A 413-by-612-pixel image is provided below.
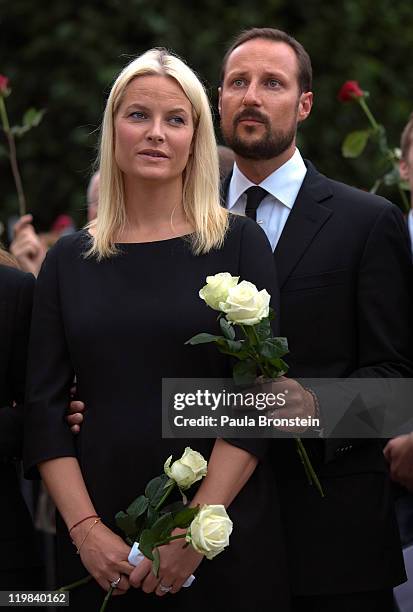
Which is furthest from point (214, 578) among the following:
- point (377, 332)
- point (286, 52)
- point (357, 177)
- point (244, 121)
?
point (357, 177)

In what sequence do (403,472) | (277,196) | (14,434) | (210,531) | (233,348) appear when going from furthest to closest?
(403,472) → (277,196) → (14,434) → (233,348) → (210,531)

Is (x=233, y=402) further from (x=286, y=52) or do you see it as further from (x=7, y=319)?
(x=286, y=52)

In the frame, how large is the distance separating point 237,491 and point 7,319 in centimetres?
99

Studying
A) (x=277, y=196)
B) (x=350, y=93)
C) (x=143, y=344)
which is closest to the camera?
(x=143, y=344)

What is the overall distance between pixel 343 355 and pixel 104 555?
1021 millimetres

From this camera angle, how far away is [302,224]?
4129mm

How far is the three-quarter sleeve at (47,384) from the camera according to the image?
3773 millimetres

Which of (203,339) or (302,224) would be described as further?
(302,224)

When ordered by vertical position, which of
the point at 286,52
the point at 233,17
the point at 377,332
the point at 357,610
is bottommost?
the point at 357,610

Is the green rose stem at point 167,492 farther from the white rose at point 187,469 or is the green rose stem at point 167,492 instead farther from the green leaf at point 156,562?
the green leaf at point 156,562

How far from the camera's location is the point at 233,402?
3.66 metres

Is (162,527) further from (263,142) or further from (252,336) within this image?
(263,142)

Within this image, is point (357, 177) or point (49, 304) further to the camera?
point (357, 177)

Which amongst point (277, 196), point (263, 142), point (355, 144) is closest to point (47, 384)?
point (277, 196)
